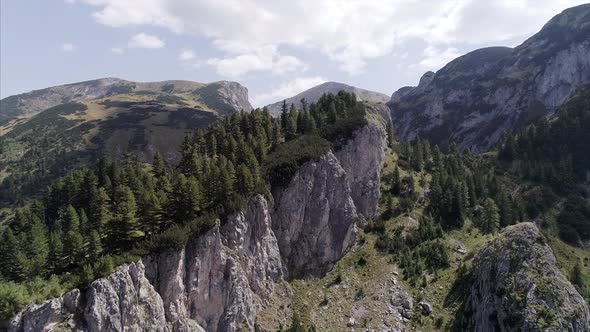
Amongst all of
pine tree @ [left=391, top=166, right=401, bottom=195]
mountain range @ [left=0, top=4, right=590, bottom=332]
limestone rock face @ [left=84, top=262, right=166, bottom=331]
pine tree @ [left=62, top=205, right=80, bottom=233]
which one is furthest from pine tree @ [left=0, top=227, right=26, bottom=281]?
pine tree @ [left=391, top=166, right=401, bottom=195]

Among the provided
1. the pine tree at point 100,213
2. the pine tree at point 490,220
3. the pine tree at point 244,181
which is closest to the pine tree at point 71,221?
the pine tree at point 100,213

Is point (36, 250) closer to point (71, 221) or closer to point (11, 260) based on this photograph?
point (11, 260)

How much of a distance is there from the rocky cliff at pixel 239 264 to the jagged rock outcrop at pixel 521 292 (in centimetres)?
3140

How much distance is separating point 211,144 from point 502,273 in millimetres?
72924

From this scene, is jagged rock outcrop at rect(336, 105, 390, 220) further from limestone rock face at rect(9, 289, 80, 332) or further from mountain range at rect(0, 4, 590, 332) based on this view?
limestone rock face at rect(9, 289, 80, 332)

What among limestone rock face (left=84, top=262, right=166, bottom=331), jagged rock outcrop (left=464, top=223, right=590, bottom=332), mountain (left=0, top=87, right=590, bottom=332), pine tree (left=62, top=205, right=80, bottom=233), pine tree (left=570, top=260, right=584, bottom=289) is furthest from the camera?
pine tree (left=570, top=260, right=584, bottom=289)

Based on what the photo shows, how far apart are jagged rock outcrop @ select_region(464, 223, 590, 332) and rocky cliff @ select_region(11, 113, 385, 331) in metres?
31.4

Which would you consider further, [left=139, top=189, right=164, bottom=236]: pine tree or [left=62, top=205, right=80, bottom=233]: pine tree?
[left=139, top=189, right=164, bottom=236]: pine tree

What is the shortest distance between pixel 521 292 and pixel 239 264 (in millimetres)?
50378

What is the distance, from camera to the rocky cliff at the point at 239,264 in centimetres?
5125

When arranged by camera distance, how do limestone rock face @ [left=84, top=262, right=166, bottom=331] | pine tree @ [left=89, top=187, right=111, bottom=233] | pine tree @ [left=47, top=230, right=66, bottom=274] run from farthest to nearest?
pine tree @ [left=89, top=187, right=111, bottom=233], pine tree @ [left=47, top=230, right=66, bottom=274], limestone rock face @ [left=84, top=262, right=166, bottom=331]

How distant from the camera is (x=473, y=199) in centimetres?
11575

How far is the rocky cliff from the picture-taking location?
51.2 m

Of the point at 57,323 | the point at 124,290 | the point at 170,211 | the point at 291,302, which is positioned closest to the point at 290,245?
the point at 291,302
